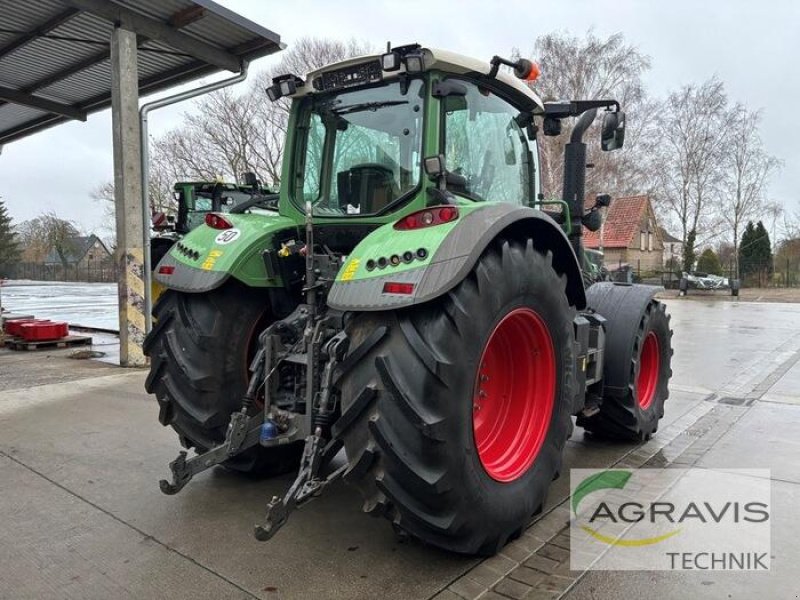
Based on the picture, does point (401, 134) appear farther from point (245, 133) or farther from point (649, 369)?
point (245, 133)

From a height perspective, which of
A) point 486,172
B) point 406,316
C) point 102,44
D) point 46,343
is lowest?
point 46,343

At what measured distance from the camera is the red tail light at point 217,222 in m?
3.52

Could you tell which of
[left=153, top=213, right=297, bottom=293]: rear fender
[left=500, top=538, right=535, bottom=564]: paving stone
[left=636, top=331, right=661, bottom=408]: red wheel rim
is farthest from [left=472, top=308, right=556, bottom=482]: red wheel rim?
[left=636, top=331, right=661, bottom=408]: red wheel rim

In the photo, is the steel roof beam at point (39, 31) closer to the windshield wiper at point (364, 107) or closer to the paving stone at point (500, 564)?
the windshield wiper at point (364, 107)

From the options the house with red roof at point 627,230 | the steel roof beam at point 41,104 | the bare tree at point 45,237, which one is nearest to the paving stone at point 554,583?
the steel roof beam at point 41,104

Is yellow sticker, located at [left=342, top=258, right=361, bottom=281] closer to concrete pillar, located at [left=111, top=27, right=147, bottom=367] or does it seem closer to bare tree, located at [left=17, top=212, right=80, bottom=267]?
concrete pillar, located at [left=111, top=27, right=147, bottom=367]

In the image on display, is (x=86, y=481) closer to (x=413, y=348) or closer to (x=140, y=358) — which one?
(x=413, y=348)

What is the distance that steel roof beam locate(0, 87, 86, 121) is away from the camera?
10.0 metres

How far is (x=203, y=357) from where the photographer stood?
10.7 feet

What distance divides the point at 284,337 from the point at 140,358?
540 centimetres

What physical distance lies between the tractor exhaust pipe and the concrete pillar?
5571 millimetres

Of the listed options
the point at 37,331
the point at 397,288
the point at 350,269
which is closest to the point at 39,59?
the point at 37,331

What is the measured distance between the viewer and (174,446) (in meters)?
4.39

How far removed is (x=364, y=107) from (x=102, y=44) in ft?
22.0
